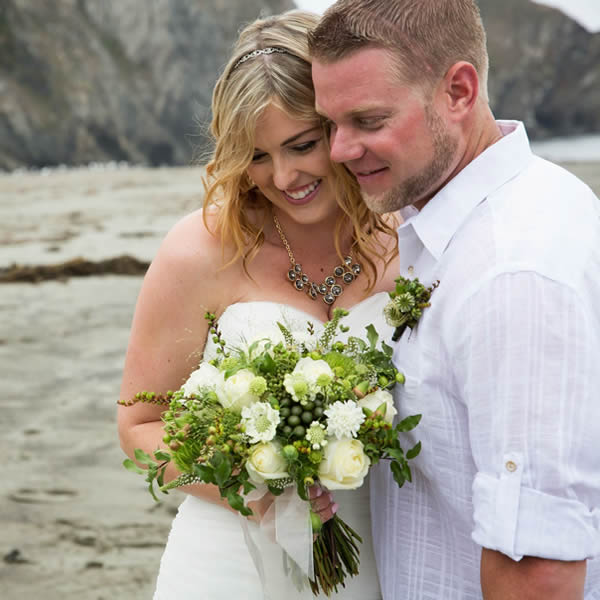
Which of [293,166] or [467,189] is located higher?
[467,189]

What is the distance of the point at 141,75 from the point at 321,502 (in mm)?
57861

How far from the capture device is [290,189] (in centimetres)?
309

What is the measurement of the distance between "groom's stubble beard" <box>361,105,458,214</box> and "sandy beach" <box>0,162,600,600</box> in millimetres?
3748

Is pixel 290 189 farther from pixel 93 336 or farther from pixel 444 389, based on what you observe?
pixel 93 336

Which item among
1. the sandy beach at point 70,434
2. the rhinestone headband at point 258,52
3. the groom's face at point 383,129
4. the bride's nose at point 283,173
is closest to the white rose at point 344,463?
the groom's face at point 383,129

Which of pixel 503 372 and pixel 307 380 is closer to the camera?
pixel 503 372

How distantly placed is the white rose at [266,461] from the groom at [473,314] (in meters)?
0.39

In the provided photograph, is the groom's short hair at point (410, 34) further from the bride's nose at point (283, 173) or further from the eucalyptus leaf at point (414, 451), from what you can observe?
the eucalyptus leaf at point (414, 451)

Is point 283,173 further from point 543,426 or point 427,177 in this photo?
point 543,426

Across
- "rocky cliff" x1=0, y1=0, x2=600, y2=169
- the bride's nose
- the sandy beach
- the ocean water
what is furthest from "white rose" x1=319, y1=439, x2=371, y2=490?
"rocky cliff" x1=0, y1=0, x2=600, y2=169

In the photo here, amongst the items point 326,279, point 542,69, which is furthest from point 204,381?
point 542,69

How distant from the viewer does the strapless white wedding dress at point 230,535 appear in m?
2.93

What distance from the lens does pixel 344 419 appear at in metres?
2.12

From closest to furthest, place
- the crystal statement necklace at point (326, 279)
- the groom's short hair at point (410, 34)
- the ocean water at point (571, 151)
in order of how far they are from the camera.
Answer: the groom's short hair at point (410, 34) < the crystal statement necklace at point (326, 279) < the ocean water at point (571, 151)
